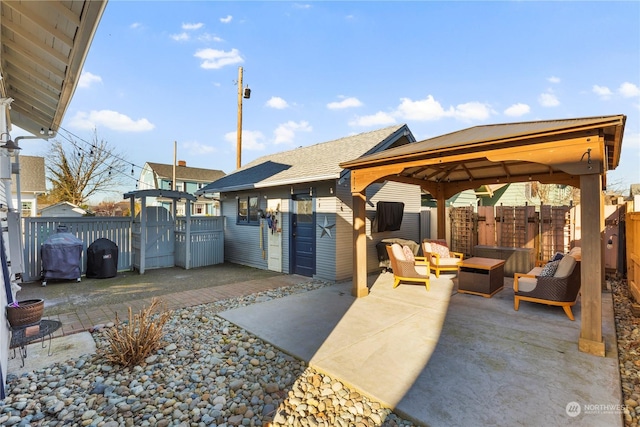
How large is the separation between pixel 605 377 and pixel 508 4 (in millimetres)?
8235

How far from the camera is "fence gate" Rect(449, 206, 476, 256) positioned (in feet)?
31.0

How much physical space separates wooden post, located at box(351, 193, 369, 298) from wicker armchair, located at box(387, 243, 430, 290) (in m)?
0.91

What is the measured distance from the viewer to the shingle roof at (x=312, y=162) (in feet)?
24.1

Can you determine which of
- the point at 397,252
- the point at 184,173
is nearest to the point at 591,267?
the point at 397,252

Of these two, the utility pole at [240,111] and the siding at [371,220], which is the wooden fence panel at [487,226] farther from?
the utility pole at [240,111]

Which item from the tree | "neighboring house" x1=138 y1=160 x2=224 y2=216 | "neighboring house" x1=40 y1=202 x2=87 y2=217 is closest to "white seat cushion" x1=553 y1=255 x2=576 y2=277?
"neighboring house" x1=40 y1=202 x2=87 y2=217

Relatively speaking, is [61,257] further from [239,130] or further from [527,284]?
[527,284]

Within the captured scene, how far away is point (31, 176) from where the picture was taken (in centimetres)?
1403

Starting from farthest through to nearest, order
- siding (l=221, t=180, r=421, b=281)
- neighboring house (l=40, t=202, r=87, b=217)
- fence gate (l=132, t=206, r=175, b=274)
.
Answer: neighboring house (l=40, t=202, r=87, b=217), fence gate (l=132, t=206, r=175, b=274), siding (l=221, t=180, r=421, b=281)

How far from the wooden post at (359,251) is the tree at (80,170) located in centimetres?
2374

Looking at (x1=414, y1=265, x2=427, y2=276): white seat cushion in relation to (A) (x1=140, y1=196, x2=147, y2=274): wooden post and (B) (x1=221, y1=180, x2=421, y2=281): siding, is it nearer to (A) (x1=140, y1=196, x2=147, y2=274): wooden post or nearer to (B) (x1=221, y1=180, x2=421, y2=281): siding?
(B) (x1=221, y1=180, x2=421, y2=281): siding

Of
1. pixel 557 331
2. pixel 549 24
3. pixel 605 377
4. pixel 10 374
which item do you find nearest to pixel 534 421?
pixel 605 377

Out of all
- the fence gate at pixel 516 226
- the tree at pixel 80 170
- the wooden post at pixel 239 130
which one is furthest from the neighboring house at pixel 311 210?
the tree at pixel 80 170

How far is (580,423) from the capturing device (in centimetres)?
221
